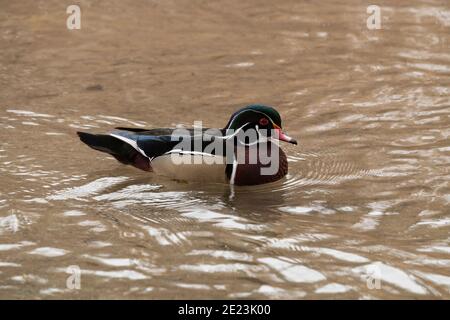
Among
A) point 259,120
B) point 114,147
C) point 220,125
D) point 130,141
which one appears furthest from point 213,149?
point 220,125

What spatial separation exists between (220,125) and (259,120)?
111 centimetres

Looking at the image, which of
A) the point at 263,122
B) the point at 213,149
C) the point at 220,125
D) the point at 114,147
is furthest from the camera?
the point at 220,125

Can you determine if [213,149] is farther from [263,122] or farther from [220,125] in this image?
[220,125]

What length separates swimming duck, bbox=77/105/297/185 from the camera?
7.01 meters

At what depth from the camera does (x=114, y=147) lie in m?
7.30

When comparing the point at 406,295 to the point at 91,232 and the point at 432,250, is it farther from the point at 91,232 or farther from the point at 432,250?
the point at 91,232

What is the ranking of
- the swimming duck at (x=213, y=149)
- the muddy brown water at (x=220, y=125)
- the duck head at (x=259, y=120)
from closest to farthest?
1. the muddy brown water at (x=220, y=125)
2. the swimming duck at (x=213, y=149)
3. the duck head at (x=259, y=120)

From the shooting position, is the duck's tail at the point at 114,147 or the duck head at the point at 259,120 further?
the duck's tail at the point at 114,147

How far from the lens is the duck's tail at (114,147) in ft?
23.9

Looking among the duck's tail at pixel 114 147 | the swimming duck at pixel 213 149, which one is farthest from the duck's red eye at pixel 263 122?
the duck's tail at pixel 114 147

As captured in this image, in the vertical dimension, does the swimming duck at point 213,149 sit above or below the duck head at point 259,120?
below

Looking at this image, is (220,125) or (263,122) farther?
(220,125)

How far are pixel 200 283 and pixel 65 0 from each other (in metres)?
7.45

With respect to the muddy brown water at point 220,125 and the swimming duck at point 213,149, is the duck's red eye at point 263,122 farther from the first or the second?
the muddy brown water at point 220,125
